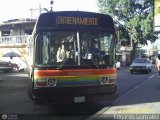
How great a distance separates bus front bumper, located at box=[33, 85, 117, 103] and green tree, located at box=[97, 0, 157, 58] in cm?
5177

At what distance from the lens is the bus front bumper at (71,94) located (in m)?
11.6

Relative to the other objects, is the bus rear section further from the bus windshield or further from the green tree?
the green tree

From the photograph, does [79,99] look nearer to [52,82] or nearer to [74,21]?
[52,82]

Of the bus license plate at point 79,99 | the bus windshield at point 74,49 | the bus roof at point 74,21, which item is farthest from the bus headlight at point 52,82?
the bus roof at point 74,21

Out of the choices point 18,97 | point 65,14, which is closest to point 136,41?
point 18,97

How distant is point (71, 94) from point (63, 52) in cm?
127

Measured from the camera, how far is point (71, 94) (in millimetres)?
11758

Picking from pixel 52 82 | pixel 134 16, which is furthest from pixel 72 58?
pixel 134 16

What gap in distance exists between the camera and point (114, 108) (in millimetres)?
11891

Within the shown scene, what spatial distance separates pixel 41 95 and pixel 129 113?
2.62 metres

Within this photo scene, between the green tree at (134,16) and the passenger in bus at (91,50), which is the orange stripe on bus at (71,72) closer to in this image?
the passenger in bus at (91,50)

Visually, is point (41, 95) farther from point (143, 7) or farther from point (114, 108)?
point (143, 7)

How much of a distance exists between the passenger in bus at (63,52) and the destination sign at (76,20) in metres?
0.68

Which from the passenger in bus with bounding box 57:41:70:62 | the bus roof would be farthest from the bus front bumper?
the bus roof
